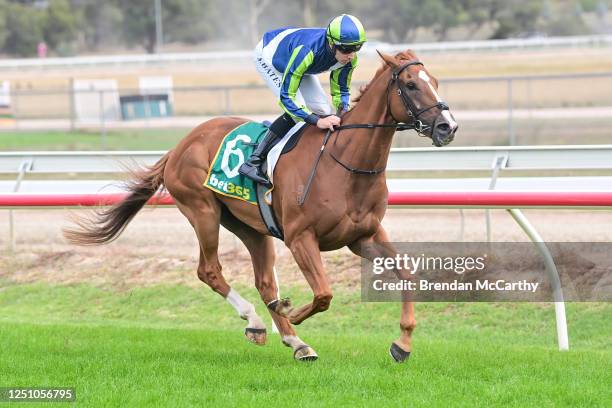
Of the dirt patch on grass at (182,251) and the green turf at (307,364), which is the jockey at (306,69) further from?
the dirt patch on grass at (182,251)

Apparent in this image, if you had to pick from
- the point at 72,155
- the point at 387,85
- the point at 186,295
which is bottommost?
the point at 186,295

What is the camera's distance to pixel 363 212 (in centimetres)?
546

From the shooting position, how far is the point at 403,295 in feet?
18.1

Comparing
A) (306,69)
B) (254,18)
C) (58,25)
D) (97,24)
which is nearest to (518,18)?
(254,18)

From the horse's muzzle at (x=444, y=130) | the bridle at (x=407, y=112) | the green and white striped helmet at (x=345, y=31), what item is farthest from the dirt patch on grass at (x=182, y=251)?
the horse's muzzle at (x=444, y=130)

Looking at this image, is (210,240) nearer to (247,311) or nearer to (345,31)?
(247,311)

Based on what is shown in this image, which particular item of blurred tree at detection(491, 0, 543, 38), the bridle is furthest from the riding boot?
blurred tree at detection(491, 0, 543, 38)

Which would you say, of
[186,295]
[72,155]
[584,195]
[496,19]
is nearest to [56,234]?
[72,155]

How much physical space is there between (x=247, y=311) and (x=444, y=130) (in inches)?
73.0

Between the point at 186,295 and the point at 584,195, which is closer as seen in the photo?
the point at 584,195

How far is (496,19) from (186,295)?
165 feet

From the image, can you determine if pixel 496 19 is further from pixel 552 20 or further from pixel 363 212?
pixel 363 212

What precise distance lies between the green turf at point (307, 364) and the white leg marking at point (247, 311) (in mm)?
184

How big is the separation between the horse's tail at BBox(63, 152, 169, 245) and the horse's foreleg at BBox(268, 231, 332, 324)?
5.77 ft
